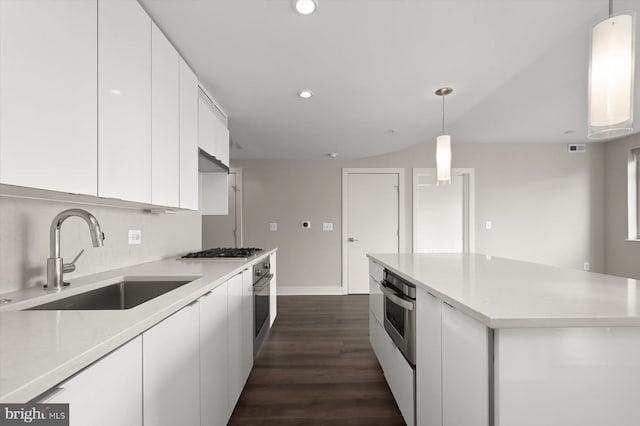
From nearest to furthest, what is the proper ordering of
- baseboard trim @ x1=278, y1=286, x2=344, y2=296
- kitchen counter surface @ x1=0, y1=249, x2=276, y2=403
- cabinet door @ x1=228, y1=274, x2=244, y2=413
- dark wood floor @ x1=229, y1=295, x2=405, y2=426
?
1. kitchen counter surface @ x1=0, y1=249, x2=276, y2=403
2. cabinet door @ x1=228, y1=274, x2=244, y2=413
3. dark wood floor @ x1=229, y1=295, x2=405, y2=426
4. baseboard trim @ x1=278, y1=286, x2=344, y2=296

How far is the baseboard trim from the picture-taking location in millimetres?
4984

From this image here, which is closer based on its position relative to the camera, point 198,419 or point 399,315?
point 198,419

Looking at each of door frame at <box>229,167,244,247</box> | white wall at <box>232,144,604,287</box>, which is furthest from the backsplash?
white wall at <box>232,144,604,287</box>

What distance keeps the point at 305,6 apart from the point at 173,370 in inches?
67.2

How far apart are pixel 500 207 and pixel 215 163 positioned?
4674 mm

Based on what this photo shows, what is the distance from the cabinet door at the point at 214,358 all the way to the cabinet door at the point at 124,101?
0.62 metres

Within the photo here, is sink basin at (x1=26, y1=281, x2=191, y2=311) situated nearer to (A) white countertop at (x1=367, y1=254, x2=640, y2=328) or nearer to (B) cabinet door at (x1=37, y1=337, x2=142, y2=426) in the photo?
(B) cabinet door at (x1=37, y1=337, x2=142, y2=426)

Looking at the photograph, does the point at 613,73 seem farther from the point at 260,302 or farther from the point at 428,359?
the point at 260,302

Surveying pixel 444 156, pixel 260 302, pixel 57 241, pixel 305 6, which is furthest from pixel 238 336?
pixel 444 156

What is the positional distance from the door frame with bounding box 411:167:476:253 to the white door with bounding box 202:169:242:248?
9.65 ft

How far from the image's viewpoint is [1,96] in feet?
2.50

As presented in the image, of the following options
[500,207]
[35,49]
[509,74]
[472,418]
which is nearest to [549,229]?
[500,207]

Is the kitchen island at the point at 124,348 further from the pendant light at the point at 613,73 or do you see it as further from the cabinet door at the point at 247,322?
the pendant light at the point at 613,73

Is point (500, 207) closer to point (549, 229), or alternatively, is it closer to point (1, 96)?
point (549, 229)
